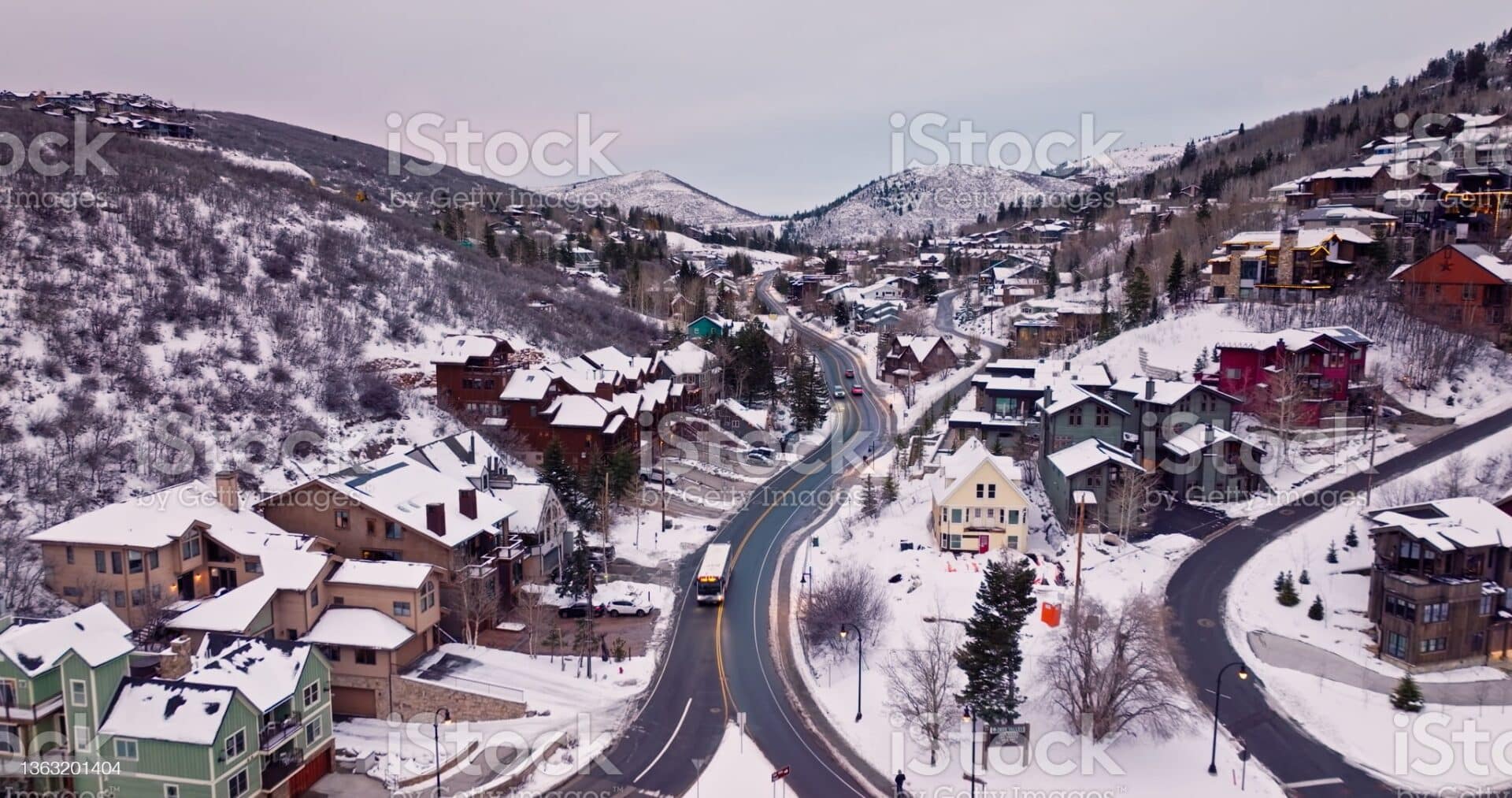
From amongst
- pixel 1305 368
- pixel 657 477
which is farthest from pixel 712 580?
pixel 1305 368

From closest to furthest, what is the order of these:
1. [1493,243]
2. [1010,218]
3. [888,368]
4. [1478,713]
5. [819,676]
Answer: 1. [1478,713]
2. [819,676]
3. [1493,243]
4. [888,368]
5. [1010,218]

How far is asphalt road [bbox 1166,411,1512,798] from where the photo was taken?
95.3 feet

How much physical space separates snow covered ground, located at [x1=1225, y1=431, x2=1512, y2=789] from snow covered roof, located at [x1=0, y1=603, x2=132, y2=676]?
38.4 m

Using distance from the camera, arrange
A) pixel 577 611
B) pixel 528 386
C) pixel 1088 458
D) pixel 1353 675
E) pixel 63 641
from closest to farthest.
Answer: pixel 63 641 → pixel 1353 675 → pixel 577 611 → pixel 1088 458 → pixel 528 386

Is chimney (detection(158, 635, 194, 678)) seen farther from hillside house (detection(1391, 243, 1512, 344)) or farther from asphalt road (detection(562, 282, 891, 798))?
hillside house (detection(1391, 243, 1512, 344))

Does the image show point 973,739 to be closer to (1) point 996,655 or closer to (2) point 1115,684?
(1) point 996,655

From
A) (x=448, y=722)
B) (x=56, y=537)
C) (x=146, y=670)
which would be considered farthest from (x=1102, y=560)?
(x=56, y=537)

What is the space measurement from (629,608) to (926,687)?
1579 centimetres

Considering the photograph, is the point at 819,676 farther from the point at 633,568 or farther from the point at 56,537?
the point at 56,537

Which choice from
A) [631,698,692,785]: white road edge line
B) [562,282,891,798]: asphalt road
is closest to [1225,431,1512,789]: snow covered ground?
[562,282,891,798]: asphalt road

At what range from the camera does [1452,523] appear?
36219 millimetres

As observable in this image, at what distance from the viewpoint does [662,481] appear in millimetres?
56344

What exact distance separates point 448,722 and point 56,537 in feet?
51.1

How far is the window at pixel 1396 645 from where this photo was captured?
114ft
